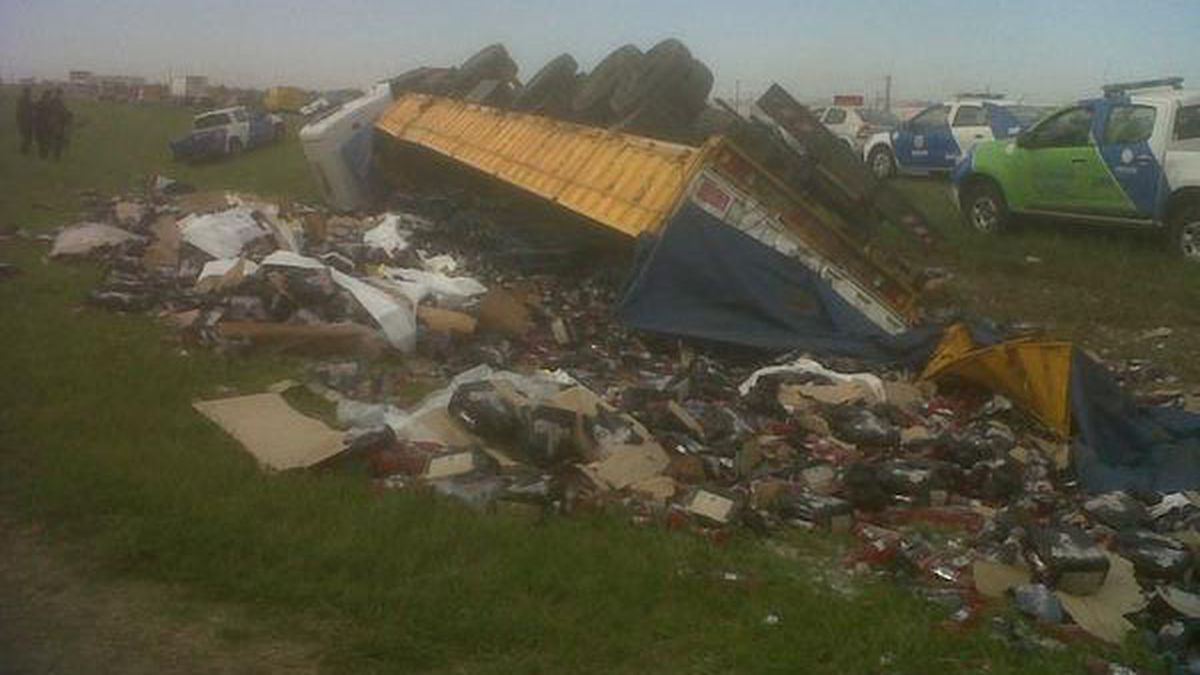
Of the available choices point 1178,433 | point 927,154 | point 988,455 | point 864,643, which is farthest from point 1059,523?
point 927,154

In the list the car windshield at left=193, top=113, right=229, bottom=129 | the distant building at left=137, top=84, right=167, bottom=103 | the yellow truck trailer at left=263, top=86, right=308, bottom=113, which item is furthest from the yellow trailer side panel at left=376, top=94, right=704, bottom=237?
the distant building at left=137, top=84, right=167, bottom=103

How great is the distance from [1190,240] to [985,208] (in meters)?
2.72

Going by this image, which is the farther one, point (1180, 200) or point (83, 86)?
point (83, 86)

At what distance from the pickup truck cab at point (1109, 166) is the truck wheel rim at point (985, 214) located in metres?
0.01

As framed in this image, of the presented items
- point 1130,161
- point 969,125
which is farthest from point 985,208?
point 969,125

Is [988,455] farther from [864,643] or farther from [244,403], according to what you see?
[244,403]

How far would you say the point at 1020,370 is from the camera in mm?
5852

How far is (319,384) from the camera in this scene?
636cm

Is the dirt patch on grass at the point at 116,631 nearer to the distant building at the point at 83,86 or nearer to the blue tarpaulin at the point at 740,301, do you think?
the blue tarpaulin at the point at 740,301

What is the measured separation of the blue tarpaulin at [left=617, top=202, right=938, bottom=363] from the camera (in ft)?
22.6

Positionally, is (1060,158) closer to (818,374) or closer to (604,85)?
(604,85)

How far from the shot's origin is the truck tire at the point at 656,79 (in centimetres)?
945

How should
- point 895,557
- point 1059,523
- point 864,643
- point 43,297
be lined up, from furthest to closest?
point 43,297, point 1059,523, point 895,557, point 864,643

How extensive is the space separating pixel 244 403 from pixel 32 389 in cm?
123
